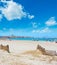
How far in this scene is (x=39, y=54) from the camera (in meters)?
11.4

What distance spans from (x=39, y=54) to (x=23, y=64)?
129 inches

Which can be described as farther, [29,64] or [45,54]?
[45,54]

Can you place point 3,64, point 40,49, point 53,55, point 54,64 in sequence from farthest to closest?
point 40,49 → point 53,55 → point 54,64 → point 3,64

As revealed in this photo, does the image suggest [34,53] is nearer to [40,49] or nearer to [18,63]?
[40,49]

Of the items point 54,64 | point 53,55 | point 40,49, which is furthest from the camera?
point 40,49

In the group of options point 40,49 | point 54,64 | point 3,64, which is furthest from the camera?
point 40,49

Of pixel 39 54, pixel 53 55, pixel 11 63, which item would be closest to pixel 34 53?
pixel 39 54

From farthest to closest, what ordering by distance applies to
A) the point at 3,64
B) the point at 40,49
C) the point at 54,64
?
the point at 40,49, the point at 54,64, the point at 3,64

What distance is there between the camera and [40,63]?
879 centimetres

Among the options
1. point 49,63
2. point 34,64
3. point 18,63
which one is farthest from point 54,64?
point 18,63

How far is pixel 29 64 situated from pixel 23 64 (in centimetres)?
27

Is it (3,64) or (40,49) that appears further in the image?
(40,49)

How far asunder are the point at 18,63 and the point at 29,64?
462 millimetres

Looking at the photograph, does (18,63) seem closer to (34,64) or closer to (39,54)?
(34,64)
